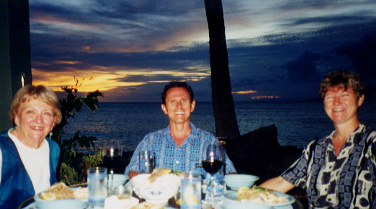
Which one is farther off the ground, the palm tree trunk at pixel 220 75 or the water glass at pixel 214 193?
the palm tree trunk at pixel 220 75

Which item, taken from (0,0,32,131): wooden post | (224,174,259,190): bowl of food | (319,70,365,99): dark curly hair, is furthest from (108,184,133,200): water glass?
(0,0,32,131): wooden post

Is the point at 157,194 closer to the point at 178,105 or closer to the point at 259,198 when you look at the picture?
the point at 259,198

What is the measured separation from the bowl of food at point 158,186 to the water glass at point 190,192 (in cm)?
17

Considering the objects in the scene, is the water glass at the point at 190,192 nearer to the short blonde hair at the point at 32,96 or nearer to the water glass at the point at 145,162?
the water glass at the point at 145,162

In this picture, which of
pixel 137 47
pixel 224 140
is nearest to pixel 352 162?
pixel 224 140

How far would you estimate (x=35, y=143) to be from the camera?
6.81ft

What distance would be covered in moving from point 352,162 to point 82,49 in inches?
918

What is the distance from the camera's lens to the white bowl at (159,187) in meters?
1.46

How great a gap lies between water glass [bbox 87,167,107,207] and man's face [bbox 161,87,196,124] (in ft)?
3.95

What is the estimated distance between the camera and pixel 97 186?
4.70 ft

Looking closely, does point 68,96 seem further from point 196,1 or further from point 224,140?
point 196,1

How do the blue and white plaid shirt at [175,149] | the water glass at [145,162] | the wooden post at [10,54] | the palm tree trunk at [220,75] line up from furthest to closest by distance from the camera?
the palm tree trunk at [220,75]
the wooden post at [10,54]
the blue and white plaid shirt at [175,149]
the water glass at [145,162]

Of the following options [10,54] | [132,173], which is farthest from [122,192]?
[10,54]

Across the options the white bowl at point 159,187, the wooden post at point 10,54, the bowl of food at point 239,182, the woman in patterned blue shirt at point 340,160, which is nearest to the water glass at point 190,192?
the white bowl at point 159,187
